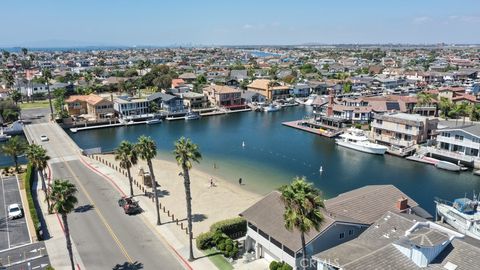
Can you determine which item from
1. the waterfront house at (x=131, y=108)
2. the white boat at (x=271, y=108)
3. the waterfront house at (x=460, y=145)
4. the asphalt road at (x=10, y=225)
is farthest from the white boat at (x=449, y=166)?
the waterfront house at (x=131, y=108)

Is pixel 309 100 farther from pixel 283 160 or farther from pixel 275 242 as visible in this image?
pixel 275 242

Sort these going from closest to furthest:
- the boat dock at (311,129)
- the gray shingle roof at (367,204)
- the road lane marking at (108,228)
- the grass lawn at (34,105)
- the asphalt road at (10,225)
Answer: the gray shingle roof at (367,204), the road lane marking at (108,228), the asphalt road at (10,225), the boat dock at (311,129), the grass lawn at (34,105)

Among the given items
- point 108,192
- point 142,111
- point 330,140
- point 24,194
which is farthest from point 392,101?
point 24,194

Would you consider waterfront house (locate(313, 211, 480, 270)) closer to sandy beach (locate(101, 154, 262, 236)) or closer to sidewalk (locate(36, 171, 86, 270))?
sandy beach (locate(101, 154, 262, 236))

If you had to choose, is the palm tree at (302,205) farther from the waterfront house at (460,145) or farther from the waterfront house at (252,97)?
the waterfront house at (252,97)

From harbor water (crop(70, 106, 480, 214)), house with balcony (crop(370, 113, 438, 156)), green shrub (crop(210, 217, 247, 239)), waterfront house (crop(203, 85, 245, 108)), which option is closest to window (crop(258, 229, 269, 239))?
green shrub (crop(210, 217, 247, 239))

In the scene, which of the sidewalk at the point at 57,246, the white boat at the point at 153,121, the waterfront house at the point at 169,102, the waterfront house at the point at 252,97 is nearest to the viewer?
the sidewalk at the point at 57,246

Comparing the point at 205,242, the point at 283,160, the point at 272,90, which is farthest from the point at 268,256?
the point at 272,90
